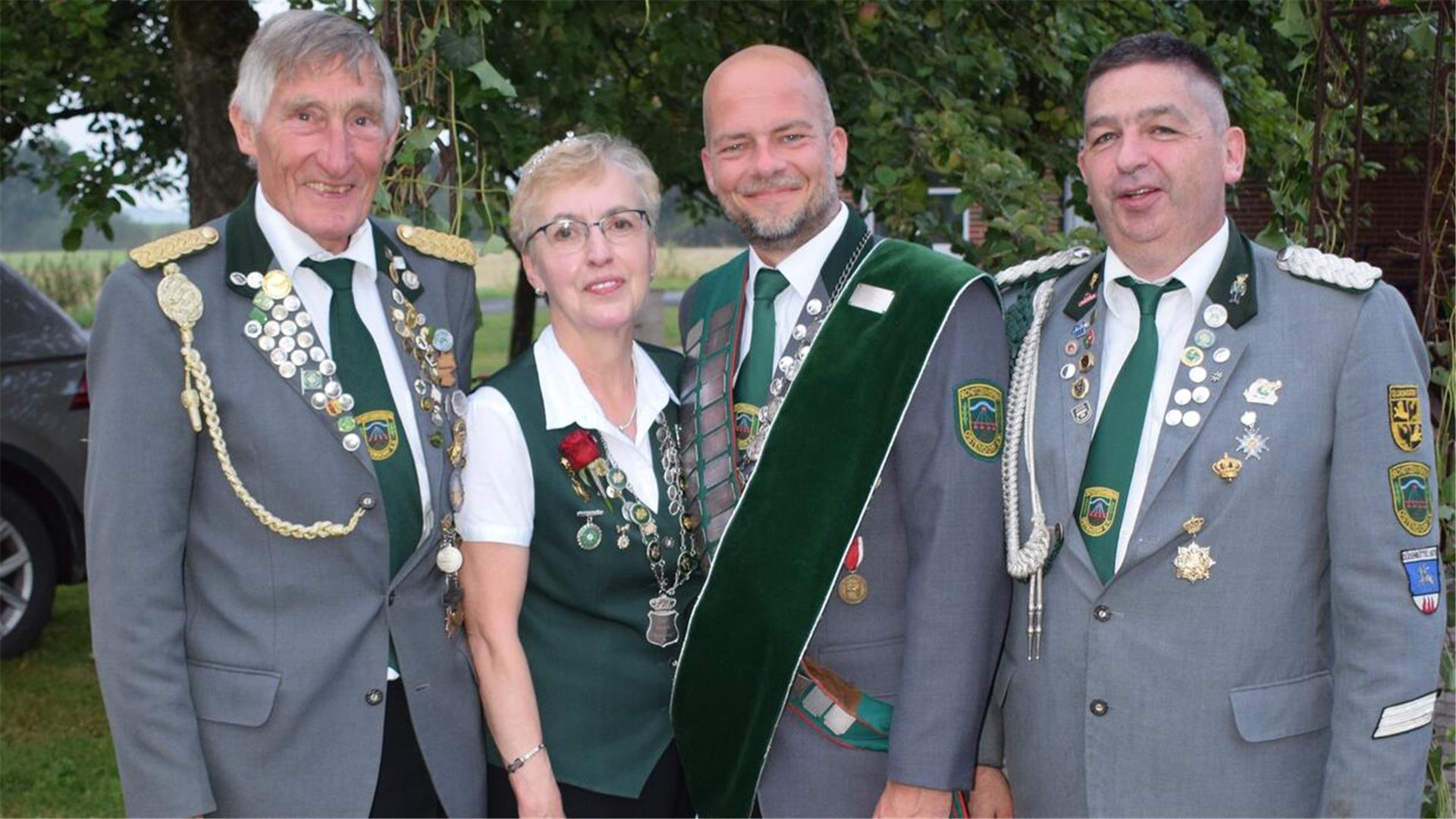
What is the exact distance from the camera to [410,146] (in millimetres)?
2721

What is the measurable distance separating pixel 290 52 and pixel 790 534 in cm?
100

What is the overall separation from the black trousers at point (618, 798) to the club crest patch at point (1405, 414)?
1132 mm

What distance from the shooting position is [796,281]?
2293mm

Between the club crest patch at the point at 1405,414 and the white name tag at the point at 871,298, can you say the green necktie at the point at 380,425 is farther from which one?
the club crest patch at the point at 1405,414

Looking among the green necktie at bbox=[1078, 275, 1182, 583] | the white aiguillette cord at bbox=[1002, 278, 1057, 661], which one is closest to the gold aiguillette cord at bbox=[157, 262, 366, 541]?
the white aiguillette cord at bbox=[1002, 278, 1057, 661]

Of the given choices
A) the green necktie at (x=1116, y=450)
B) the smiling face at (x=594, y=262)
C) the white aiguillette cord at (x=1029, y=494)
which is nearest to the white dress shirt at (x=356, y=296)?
the smiling face at (x=594, y=262)

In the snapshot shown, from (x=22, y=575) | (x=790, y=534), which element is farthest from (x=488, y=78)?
(x=22, y=575)

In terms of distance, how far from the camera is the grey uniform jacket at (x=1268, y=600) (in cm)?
190

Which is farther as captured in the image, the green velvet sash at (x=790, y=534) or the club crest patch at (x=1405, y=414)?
the green velvet sash at (x=790, y=534)

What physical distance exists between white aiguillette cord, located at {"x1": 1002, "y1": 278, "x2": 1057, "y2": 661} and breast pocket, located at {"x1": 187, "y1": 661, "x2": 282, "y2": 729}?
3.45 feet

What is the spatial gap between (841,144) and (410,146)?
0.84 meters

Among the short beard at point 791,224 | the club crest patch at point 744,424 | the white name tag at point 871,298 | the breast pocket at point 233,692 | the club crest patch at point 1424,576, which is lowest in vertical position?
the breast pocket at point 233,692

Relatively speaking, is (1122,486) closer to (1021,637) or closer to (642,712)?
(1021,637)

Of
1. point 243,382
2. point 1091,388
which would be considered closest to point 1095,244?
point 1091,388
